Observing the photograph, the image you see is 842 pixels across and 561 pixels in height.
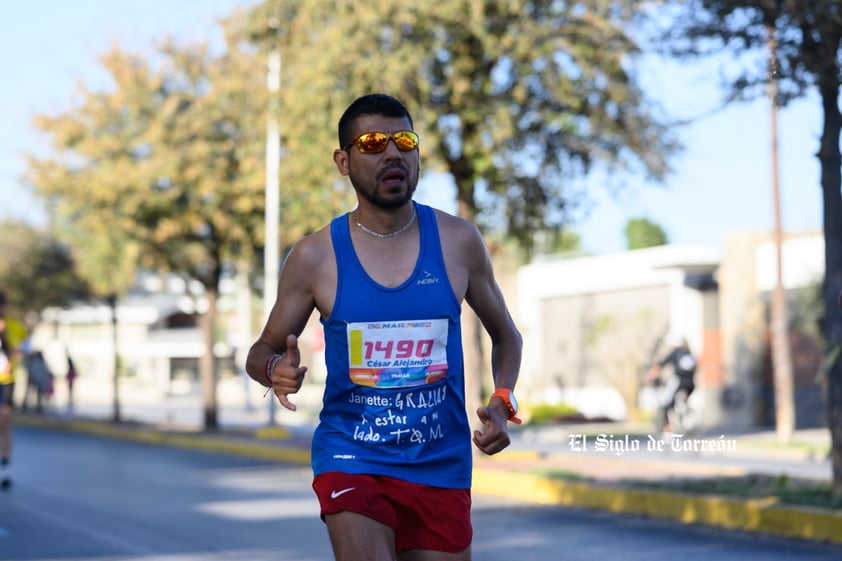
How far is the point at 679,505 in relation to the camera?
11180 mm

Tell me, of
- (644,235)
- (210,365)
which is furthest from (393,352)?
(644,235)

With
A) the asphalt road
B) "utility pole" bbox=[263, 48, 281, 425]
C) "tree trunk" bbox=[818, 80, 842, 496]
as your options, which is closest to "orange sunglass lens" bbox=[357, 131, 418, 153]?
the asphalt road

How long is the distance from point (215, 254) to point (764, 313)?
12.6m

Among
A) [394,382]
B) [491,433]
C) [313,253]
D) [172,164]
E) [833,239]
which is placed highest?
[172,164]

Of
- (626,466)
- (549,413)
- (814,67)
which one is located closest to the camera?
(814,67)

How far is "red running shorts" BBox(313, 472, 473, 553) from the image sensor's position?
3.88 metres

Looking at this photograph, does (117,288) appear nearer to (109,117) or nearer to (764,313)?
(109,117)

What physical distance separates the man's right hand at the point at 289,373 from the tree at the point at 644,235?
95.3 meters

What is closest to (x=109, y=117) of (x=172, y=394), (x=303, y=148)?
(x=303, y=148)

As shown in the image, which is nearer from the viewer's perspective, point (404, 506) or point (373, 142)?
point (404, 506)

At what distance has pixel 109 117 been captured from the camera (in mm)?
25344

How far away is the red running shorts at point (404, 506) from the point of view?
3.88 meters

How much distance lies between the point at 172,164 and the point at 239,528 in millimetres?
13839

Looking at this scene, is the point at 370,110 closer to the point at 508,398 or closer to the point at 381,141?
the point at 381,141
